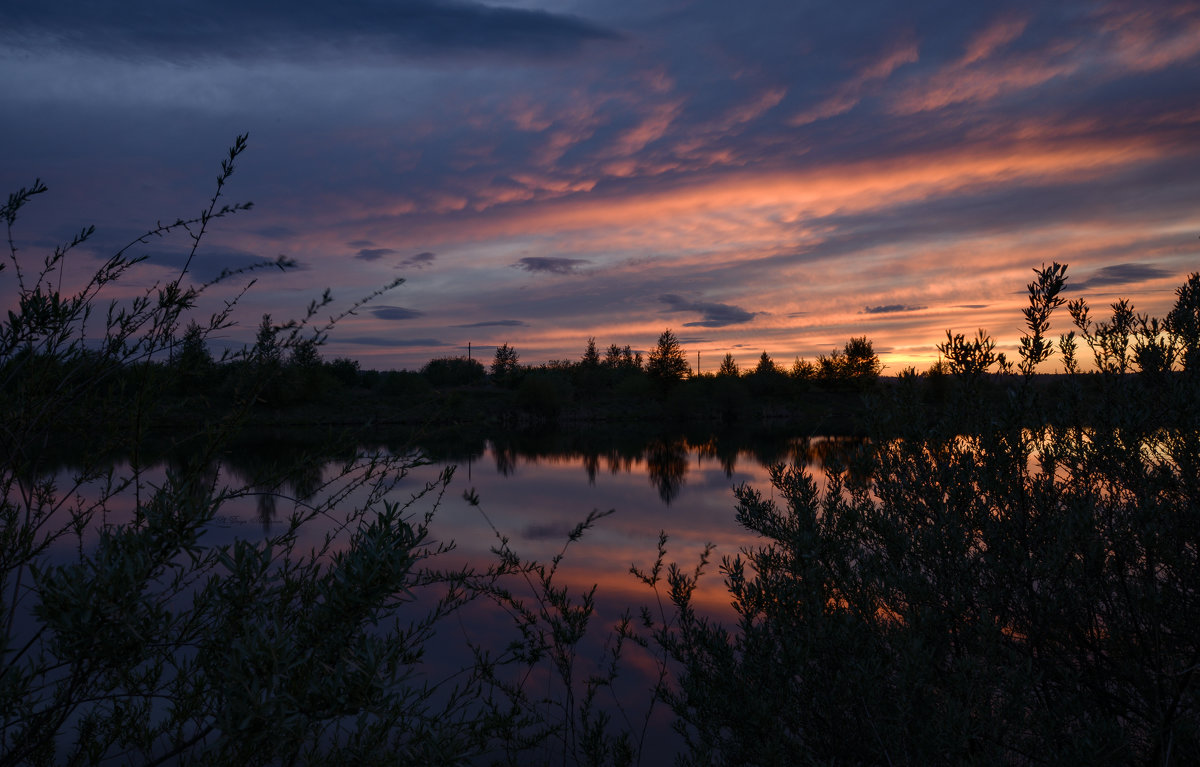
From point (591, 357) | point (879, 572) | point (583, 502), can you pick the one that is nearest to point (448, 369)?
point (591, 357)

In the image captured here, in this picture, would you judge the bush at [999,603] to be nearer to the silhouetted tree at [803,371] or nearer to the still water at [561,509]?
the still water at [561,509]

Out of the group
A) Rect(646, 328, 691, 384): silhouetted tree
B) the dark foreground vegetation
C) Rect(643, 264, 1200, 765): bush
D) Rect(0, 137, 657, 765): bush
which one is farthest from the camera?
Rect(646, 328, 691, 384): silhouetted tree

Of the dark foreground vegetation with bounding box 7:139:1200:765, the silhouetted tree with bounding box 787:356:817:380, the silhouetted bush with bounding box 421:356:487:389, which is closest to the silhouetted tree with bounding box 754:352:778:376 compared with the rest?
the silhouetted tree with bounding box 787:356:817:380

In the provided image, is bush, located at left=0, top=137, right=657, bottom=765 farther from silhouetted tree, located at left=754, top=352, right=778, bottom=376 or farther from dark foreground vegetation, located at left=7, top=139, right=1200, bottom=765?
silhouetted tree, located at left=754, top=352, right=778, bottom=376

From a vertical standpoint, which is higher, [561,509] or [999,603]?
[999,603]

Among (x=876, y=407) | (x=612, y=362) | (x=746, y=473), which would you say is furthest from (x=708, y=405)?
(x=876, y=407)

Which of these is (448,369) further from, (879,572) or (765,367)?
(879,572)

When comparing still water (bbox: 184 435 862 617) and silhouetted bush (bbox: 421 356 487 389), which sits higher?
silhouetted bush (bbox: 421 356 487 389)

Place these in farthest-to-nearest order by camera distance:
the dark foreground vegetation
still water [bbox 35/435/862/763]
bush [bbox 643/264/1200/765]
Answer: still water [bbox 35/435/862/763] → bush [bbox 643/264/1200/765] → the dark foreground vegetation

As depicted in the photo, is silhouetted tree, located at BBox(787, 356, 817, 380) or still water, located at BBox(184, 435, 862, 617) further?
silhouetted tree, located at BBox(787, 356, 817, 380)

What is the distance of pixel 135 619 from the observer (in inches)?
63.7

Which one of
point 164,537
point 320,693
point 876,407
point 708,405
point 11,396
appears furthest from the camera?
point 708,405

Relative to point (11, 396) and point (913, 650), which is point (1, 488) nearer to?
point (11, 396)

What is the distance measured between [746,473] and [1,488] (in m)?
27.8
